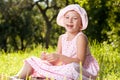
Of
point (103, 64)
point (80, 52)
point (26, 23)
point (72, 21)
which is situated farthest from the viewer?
point (26, 23)

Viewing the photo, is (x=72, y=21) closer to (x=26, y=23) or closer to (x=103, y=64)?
(x=103, y=64)

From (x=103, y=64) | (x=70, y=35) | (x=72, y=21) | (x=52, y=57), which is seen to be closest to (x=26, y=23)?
(x=103, y=64)

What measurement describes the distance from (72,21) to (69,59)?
54cm

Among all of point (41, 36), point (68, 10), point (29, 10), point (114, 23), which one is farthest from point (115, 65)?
point (41, 36)

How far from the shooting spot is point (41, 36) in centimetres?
4200

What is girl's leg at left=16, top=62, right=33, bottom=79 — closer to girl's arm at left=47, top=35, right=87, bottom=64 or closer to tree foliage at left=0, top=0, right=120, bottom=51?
girl's arm at left=47, top=35, right=87, bottom=64

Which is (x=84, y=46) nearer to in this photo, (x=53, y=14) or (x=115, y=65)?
(x=115, y=65)

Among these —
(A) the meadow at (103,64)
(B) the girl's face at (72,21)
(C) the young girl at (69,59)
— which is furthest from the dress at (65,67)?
(A) the meadow at (103,64)

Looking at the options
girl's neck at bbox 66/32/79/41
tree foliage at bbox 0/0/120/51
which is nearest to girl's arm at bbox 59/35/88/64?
girl's neck at bbox 66/32/79/41

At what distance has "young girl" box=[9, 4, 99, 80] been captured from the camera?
537cm

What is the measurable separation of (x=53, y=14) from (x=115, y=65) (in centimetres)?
2978

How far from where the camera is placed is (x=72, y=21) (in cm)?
567

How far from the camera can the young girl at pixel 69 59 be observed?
17.6 feet

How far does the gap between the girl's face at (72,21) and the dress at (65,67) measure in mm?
101
